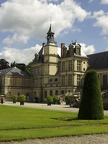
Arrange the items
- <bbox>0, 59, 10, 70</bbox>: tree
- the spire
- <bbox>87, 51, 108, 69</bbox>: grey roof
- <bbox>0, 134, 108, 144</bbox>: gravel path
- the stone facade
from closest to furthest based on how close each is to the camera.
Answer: <bbox>0, 134, 108, 144</bbox>: gravel path
<bbox>87, 51, 108, 69</bbox>: grey roof
the stone facade
the spire
<bbox>0, 59, 10, 70</bbox>: tree

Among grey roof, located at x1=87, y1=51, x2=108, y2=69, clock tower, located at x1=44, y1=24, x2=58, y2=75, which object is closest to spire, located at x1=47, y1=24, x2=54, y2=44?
clock tower, located at x1=44, y1=24, x2=58, y2=75

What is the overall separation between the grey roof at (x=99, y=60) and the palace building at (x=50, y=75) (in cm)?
170

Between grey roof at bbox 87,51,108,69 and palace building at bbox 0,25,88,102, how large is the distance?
1.70m

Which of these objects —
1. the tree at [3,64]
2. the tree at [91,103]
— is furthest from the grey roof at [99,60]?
the tree at [91,103]

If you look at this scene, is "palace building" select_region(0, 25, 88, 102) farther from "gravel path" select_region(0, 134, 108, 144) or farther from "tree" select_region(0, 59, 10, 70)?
"gravel path" select_region(0, 134, 108, 144)

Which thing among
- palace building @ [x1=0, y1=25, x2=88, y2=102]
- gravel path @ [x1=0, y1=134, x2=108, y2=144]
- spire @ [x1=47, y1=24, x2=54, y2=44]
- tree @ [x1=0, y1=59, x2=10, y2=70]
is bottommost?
gravel path @ [x1=0, y1=134, x2=108, y2=144]

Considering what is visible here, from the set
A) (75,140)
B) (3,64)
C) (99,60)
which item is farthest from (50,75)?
(75,140)

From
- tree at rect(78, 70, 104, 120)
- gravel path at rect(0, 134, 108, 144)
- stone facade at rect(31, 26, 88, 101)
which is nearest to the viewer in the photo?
gravel path at rect(0, 134, 108, 144)

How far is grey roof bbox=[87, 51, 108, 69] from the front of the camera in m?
58.3

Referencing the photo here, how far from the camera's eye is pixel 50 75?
67812 mm

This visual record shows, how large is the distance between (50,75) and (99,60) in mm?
13697

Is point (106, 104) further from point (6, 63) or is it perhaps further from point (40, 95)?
point (6, 63)

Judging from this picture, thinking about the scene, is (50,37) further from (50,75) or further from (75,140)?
(75,140)

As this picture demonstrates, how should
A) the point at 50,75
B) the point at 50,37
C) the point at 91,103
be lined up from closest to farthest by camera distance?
the point at 91,103 < the point at 50,75 < the point at 50,37
